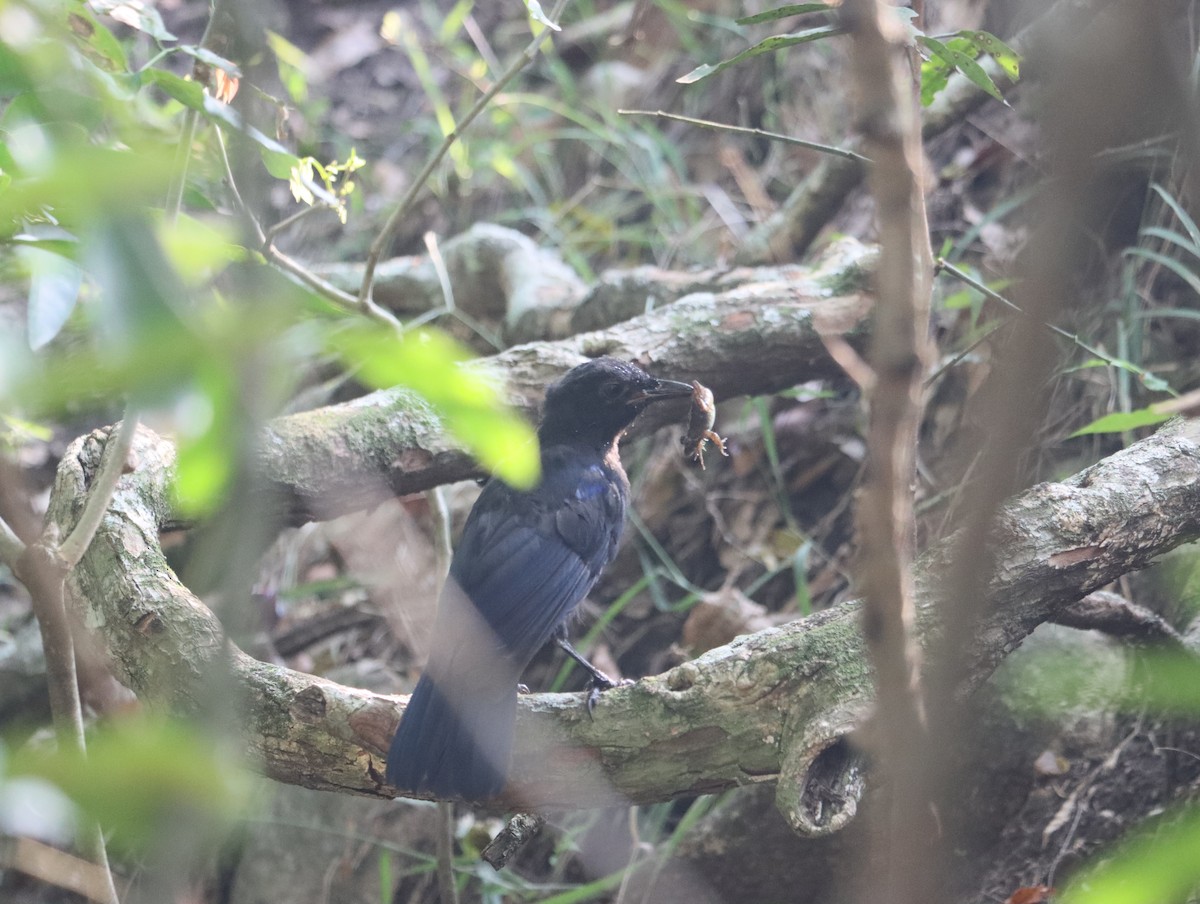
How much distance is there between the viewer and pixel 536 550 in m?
2.98

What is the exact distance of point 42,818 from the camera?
2.61 ft

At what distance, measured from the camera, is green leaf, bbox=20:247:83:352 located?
6.32 ft

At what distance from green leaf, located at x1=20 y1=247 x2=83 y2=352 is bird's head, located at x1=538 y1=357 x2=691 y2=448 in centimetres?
153

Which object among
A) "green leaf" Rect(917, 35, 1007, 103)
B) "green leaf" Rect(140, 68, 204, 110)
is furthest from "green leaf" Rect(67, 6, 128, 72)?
"green leaf" Rect(917, 35, 1007, 103)

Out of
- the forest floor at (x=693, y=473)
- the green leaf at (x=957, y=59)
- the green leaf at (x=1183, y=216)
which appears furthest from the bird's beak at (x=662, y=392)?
the green leaf at (x=1183, y=216)

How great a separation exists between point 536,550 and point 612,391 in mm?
602

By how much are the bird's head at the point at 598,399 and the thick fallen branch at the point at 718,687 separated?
1.12 m

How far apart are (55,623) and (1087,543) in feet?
7.03

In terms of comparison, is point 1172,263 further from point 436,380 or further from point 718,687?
point 436,380

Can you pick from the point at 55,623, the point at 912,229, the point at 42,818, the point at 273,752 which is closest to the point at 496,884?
the point at 273,752

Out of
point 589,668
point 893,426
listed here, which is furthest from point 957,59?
point 589,668

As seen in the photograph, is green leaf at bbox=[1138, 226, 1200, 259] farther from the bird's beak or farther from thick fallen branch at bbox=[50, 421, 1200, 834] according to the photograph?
the bird's beak

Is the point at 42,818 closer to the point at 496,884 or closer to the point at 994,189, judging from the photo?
the point at 496,884

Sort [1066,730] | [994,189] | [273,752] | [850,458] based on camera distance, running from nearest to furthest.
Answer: [273,752] < [1066,730] < [850,458] < [994,189]
